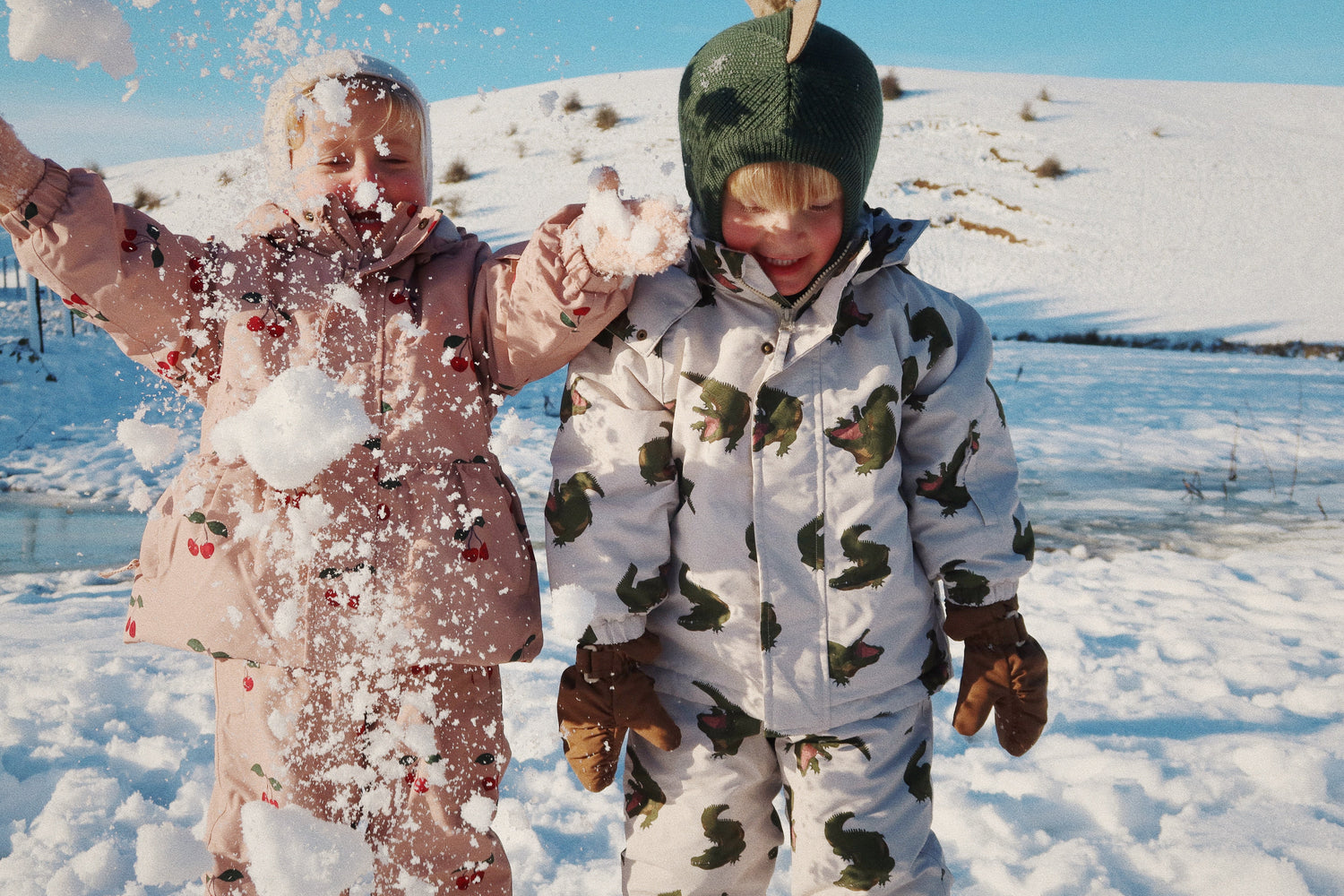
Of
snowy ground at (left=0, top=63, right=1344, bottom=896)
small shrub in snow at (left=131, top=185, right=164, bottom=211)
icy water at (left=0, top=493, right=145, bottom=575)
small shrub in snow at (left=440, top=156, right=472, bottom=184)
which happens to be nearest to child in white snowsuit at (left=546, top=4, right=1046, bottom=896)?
snowy ground at (left=0, top=63, right=1344, bottom=896)

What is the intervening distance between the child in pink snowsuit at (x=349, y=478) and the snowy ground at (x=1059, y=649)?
0.49ft

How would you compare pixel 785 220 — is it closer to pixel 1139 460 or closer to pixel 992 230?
pixel 1139 460

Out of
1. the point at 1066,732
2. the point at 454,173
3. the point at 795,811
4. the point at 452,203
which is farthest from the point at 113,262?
the point at 454,173

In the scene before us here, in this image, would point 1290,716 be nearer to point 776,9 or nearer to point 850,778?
point 850,778

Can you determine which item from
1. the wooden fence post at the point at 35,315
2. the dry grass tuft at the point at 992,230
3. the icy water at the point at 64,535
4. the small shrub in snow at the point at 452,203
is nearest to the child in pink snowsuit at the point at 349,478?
the icy water at the point at 64,535

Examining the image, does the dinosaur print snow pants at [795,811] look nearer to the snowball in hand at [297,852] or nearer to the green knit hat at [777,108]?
the snowball in hand at [297,852]

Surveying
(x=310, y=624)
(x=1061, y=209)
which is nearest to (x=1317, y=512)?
(x=310, y=624)

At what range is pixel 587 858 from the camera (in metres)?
1.89

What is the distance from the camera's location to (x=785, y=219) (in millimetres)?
1384

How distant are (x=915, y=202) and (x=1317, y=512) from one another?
9173 millimetres

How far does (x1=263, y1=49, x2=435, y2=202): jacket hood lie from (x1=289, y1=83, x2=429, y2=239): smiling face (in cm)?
3

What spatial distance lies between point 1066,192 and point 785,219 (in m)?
14.5

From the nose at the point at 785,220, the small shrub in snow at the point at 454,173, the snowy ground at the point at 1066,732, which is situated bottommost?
the snowy ground at the point at 1066,732

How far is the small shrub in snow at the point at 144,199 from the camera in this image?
18.6ft
